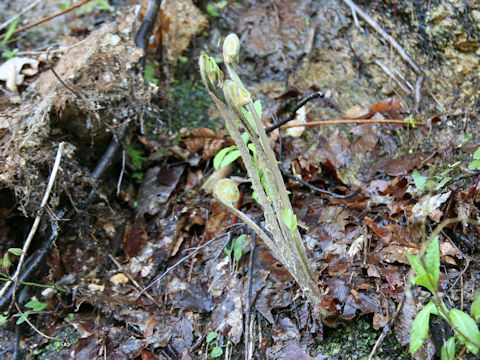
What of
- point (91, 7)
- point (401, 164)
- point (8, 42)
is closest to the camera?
point (401, 164)

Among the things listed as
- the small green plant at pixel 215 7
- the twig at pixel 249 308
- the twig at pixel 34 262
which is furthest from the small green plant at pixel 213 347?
the small green plant at pixel 215 7

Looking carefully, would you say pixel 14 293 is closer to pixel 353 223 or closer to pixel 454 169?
pixel 353 223

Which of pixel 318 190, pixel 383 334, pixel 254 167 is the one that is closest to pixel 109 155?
pixel 318 190

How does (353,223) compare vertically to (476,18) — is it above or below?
below

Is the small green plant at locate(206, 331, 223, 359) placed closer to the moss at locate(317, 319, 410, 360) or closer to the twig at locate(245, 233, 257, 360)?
the twig at locate(245, 233, 257, 360)

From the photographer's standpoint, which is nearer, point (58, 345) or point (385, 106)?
point (58, 345)

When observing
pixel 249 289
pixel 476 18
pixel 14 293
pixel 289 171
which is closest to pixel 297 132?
pixel 289 171

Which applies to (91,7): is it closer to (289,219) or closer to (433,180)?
(289,219)

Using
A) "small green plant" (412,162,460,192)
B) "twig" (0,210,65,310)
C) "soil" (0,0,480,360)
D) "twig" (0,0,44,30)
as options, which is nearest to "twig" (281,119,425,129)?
"soil" (0,0,480,360)
